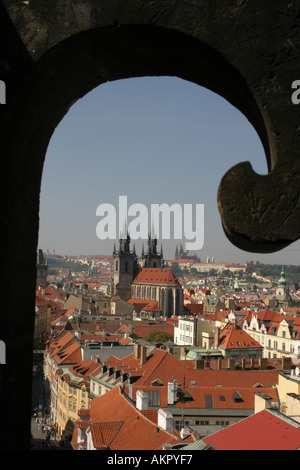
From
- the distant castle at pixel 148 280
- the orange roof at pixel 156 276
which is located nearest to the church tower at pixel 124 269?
the distant castle at pixel 148 280

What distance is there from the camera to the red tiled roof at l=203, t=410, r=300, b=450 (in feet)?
46.3

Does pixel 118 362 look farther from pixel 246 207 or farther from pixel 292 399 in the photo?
pixel 246 207

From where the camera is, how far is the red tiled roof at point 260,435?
1412 centimetres

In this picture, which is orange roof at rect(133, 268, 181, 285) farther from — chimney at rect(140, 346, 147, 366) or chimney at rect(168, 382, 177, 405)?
chimney at rect(168, 382, 177, 405)

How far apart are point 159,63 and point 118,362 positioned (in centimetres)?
3752

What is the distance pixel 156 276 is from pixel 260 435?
88.3 metres

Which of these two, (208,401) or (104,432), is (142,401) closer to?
(208,401)

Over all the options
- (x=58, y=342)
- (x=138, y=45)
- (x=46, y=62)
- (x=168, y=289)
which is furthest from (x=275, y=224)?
(x=168, y=289)

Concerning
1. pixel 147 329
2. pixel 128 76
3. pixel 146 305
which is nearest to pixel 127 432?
pixel 128 76

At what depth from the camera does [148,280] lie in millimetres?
104188

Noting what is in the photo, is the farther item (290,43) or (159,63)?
(159,63)

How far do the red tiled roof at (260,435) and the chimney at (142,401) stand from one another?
30.9 feet

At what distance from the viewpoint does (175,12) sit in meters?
1.78

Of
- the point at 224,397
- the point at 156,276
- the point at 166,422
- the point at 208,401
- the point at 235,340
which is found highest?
the point at 156,276
